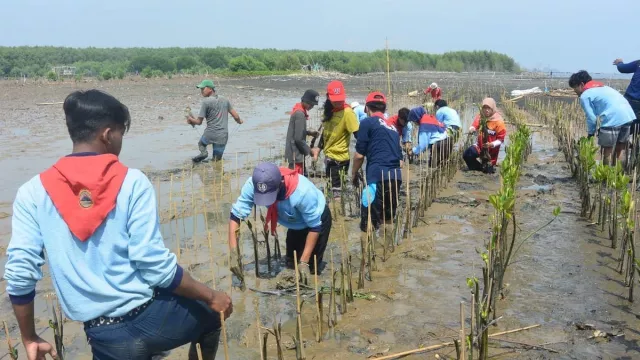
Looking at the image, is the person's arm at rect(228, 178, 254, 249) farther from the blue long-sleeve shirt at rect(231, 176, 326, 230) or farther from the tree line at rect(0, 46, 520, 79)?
the tree line at rect(0, 46, 520, 79)

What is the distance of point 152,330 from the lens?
220 centimetres

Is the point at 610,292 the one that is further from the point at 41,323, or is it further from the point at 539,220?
the point at 41,323

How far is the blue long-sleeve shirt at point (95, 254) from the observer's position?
2004mm

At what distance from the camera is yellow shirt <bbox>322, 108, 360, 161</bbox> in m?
6.79

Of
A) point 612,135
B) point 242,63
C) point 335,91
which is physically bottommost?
point 612,135

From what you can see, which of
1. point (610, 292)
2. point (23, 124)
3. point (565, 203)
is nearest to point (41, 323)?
point (610, 292)

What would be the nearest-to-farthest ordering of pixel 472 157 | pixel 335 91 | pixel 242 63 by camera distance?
pixel 335 91 → pixel 472 157 → pixel 242 63

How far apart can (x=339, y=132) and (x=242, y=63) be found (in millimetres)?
40548

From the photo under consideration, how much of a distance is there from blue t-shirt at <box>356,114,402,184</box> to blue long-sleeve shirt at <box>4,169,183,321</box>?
12.4ft

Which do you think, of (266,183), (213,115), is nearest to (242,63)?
(213,115)

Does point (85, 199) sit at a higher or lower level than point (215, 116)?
lower

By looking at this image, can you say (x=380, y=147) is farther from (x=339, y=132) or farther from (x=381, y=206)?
(x=339, y=132)

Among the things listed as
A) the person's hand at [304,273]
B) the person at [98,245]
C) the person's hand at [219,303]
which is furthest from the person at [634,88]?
the person at [98,245]

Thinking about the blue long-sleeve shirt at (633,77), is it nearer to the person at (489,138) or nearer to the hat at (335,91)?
the person at (489,138)
